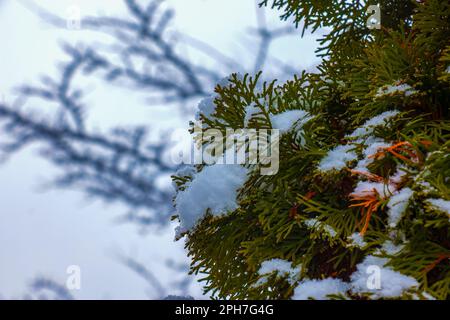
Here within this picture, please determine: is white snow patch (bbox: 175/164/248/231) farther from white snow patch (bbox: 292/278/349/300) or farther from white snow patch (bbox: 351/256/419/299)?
white snow patch (bbox: 351/256/419/299)

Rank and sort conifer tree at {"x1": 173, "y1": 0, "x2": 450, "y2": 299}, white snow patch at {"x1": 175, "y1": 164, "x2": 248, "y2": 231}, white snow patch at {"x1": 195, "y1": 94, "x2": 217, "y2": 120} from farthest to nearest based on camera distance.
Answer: white snow patch at {"x1": 195, "y1": 94, "x2": 217, "y2": 120} → white snow patch at {"x1": 175, "y1": 164, "x2": 248, "y2": 231} → conifer tree at {"x1": 173, "y1": 0, "x2": 450, "y2": 299}

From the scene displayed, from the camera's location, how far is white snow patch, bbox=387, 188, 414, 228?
1158mm

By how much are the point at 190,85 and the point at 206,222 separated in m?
5.62

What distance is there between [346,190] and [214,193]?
46cm

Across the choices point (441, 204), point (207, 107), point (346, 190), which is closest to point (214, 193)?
point (346, 190)

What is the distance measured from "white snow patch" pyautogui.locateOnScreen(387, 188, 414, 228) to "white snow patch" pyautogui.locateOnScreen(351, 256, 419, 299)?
0.36 ft

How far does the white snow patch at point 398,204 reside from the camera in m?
1.16

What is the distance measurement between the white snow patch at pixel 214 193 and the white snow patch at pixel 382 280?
0.54 m

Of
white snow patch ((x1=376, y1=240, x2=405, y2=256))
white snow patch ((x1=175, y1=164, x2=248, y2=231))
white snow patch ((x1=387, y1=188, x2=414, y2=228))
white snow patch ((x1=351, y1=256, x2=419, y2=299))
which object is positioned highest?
white snow patch ((x1=175, y1=164, x2=248, y2=231))

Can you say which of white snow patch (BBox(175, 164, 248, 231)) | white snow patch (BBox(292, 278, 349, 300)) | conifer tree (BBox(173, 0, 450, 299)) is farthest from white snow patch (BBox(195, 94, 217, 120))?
white snow patch (BBox(292, 278, 349, 300))

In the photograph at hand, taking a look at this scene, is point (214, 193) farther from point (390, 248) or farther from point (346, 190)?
point (390, 248)

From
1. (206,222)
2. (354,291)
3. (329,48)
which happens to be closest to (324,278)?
(354,291)

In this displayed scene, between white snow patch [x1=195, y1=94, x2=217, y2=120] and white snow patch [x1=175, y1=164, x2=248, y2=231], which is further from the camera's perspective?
white snow patch [x1=195, y1=94, x2=217, y2=120]
